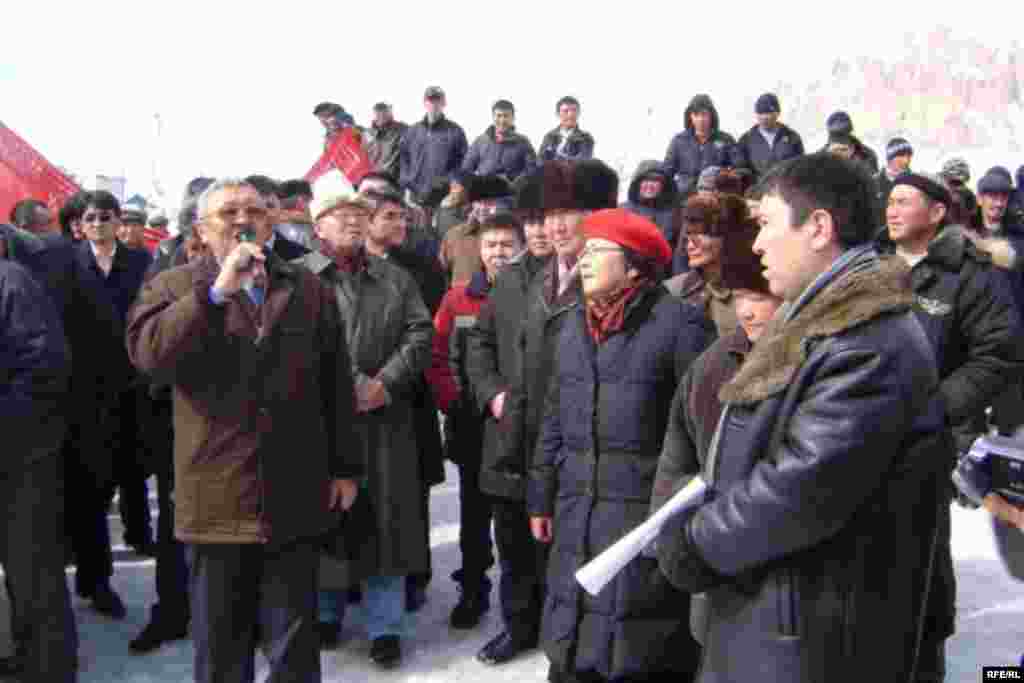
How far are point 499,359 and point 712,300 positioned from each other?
3.58 ft

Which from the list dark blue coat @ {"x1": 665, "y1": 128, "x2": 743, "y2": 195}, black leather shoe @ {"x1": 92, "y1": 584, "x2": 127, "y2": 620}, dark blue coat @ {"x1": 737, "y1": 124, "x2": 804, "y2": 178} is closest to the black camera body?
black leather shoe @ {"x1": 92, "y1": 584, "x2": 127, "y2": 620}

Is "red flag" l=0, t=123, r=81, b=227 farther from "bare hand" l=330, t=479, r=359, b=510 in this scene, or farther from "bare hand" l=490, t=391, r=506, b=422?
"bare hand" l=330, t=479, r=359, b=510

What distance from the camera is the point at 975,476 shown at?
9.43 ft

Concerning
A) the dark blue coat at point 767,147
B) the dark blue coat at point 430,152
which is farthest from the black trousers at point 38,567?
the dark blue coat at point 767,147

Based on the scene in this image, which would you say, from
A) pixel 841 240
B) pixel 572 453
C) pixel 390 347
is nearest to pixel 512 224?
pixel 390 347

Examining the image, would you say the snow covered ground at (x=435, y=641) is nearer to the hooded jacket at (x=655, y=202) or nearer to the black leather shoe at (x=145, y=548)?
the black leather shoe at (x=145, y=548)

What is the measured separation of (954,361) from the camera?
4.52 meters

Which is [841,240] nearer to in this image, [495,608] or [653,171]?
[495,608]

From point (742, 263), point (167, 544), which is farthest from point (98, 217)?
point (742, 263)

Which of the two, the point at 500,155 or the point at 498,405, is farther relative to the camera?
the point at 500,155

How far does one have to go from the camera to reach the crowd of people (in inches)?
87.5

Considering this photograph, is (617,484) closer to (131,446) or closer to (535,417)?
(535,417)

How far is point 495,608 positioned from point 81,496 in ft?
7.27

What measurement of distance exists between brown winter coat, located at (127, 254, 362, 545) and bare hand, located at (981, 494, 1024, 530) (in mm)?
2201
